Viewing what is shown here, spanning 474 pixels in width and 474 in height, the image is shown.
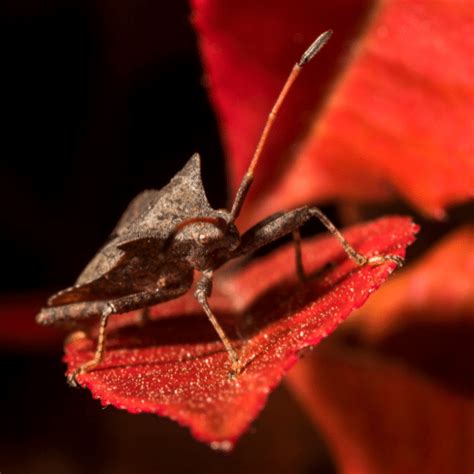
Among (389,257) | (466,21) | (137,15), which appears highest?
(137,15)

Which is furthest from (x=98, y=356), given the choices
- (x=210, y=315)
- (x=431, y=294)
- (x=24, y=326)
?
(x=431, y=294)

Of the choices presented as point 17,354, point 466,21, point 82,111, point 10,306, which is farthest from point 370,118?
point 17,354

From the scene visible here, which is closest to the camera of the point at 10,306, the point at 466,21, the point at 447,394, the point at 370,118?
the point at 466,21

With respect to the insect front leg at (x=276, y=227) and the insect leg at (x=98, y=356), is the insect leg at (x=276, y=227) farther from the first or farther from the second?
the insect leg at (x=98, y=356)

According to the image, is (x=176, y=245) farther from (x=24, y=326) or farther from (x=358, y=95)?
(x=24, y=326)

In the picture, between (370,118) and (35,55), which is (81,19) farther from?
(370,118)

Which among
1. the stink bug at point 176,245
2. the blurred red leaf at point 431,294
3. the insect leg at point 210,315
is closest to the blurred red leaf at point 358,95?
the blurred red leaf at point 431,294

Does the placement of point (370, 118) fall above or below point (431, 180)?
above
